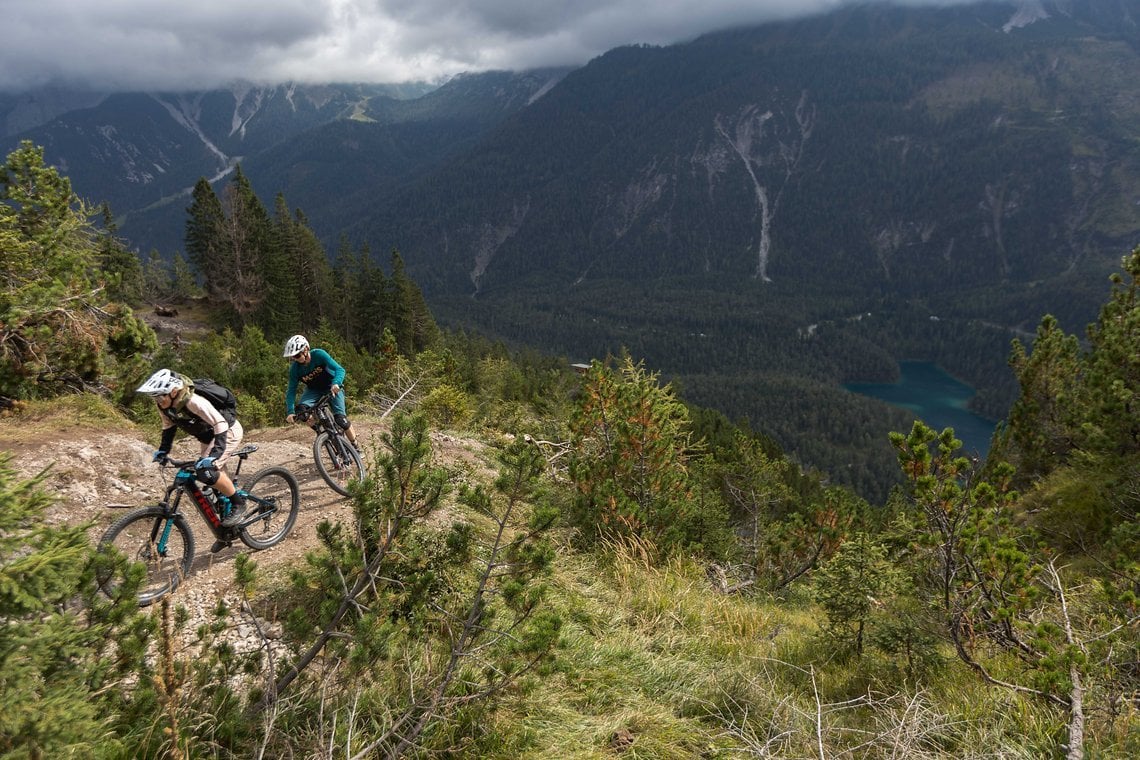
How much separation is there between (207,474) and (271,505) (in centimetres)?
111

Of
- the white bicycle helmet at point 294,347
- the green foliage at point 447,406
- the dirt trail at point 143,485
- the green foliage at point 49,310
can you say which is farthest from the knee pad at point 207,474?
the green foliage at point 447,406

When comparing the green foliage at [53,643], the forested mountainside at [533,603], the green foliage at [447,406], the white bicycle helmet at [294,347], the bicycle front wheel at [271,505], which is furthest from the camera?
the green foliage at [447,406]

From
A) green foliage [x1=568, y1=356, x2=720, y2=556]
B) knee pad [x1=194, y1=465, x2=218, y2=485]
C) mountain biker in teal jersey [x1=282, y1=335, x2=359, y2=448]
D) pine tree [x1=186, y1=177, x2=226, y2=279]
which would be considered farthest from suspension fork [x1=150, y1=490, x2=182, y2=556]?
pine tree [x1=186, y1=177, x2=226, y2=279]

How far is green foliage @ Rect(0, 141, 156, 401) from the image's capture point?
11.6 metres

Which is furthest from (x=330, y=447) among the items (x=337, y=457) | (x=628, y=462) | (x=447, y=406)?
(x=447, y=406)

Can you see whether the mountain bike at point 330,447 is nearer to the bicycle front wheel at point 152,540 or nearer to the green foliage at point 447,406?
the bicycle front wheel at point 152,540

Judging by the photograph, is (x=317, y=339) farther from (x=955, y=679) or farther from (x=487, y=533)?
(x=955, y=679)

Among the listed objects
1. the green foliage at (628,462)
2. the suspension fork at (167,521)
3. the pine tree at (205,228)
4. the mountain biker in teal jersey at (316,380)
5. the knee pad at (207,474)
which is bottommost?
the green foliage at (628,462)

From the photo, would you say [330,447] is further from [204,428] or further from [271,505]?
[204,428]

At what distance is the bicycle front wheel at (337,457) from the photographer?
9073 millimetres

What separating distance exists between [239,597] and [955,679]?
277 inches

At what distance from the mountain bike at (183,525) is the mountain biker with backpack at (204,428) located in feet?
0.41

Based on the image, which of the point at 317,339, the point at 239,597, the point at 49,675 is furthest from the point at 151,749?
the point at 317,339

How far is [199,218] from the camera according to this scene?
52.7 meters
